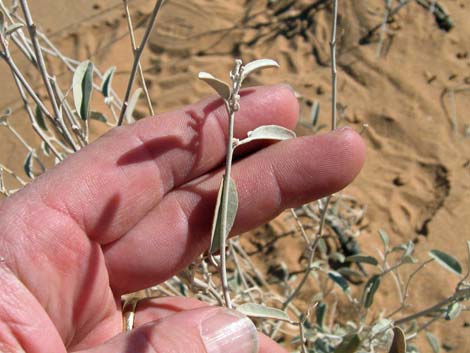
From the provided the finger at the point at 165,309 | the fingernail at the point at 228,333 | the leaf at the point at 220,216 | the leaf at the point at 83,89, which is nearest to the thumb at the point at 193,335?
the fingernail at the point at 228,333

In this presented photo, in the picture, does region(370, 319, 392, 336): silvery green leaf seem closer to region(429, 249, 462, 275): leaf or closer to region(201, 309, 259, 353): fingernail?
region(429, 249, 462, 275): leaf

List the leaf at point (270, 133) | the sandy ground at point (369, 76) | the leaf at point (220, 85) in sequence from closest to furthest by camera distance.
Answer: the leaf at point (220, 85) < the leaf at point (270, 133) < the sandy ground at point (369, 76)

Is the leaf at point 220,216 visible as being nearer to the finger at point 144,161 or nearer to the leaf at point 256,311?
the leaf at point 256,311

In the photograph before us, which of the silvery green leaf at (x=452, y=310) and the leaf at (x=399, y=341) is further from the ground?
the leaf at (x=399, y=341)

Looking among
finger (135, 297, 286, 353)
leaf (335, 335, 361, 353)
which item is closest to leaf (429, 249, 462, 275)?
leaf (335, 335, 361, 353)

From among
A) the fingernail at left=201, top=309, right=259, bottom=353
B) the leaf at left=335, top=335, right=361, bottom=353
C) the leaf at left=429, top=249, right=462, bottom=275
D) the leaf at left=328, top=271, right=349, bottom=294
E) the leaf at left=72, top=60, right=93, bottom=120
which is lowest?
the leaf at left=328, top=271, right=349, bottom=294

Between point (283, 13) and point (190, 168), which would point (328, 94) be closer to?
point (283, 13)
